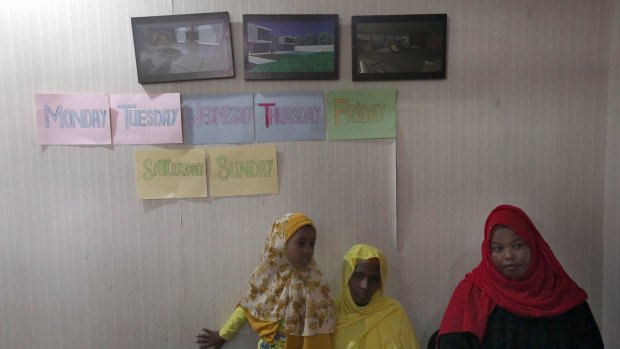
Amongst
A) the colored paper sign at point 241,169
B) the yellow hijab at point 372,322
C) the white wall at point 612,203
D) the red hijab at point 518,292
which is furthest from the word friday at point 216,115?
the white wall at point 612,203

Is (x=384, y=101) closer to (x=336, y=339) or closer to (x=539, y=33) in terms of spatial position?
(x=539, y=33)

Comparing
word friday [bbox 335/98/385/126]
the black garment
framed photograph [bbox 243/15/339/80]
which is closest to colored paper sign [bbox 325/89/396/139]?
word friday [bbox 335/98/385/126]

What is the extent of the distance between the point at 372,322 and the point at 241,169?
77 centimetres

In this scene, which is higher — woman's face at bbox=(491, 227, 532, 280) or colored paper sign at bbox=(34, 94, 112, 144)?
colored paper sign at bbox=(34, 94, 112, 144)

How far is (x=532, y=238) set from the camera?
51.7 inches

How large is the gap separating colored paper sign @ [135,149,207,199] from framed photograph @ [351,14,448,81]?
724 millimetres

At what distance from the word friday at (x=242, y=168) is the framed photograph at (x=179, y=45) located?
0.37 m

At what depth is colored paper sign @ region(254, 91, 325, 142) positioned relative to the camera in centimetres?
152

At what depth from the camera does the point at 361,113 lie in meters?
1.54

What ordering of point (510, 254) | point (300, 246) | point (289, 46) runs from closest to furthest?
point (510, 254) < point (300, 246) < point (289, 46)

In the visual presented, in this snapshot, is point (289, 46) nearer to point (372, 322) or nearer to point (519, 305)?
point (372, 322)

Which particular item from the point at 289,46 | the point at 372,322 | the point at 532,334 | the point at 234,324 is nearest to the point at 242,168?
the point at 289,46

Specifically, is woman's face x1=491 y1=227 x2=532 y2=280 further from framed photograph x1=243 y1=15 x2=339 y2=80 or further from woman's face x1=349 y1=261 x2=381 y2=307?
framed photograph x1=243 y1=15 x2=339 y2=80

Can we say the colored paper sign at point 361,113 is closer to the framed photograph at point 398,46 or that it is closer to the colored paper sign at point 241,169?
the framed photograph at point 398,46
